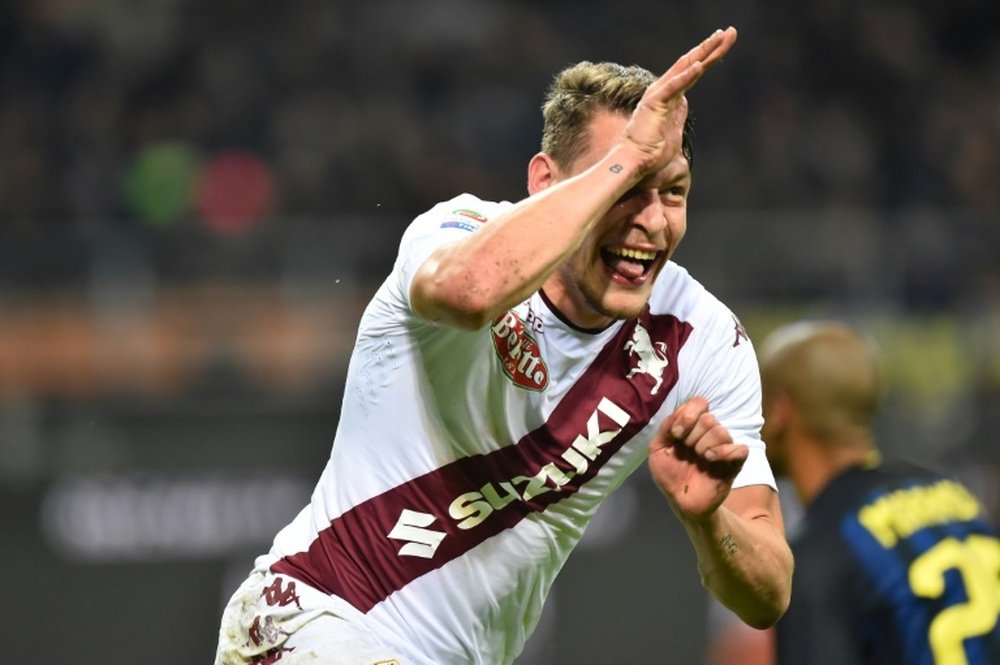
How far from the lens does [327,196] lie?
38.9 ft

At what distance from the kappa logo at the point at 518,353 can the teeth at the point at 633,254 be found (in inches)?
11.0

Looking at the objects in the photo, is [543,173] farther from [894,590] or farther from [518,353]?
[894,590]

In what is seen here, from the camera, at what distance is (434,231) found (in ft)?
10.9

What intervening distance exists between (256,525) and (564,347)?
559cm

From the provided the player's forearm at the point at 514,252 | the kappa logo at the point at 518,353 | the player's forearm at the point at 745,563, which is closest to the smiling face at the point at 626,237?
the kappa logo at the point at 518,353

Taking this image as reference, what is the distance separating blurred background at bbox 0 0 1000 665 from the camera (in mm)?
8945

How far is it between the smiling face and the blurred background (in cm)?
571

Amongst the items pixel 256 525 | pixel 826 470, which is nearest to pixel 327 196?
pixel 256 525

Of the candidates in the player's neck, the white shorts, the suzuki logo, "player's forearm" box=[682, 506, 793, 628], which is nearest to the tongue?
"player's forearm" box=[682, 506, 793, 628]

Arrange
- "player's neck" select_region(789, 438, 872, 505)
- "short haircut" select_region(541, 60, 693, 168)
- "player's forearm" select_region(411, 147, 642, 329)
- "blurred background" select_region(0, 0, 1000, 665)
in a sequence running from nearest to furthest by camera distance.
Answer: "player's forearm" select_region(411, 147, 642, 329) < "short haircut" select_region(541, 60, 693, 168) < "player's neck" select_region(789, 438, 872, 505) < "blurred background" select_region(0, 0, 1000, 665)

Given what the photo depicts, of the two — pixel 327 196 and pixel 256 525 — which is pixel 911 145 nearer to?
pixel 327 196

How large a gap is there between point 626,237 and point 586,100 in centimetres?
37

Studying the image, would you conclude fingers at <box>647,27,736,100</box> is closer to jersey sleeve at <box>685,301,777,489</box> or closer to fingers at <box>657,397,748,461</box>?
fingers at <box>657,397,748,461</box>

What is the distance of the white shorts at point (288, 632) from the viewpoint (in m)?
3.39
